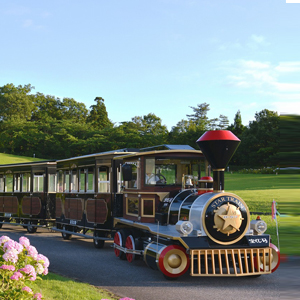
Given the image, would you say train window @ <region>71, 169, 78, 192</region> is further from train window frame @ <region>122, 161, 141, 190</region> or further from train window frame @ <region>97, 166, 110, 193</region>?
train window frame @ <region>122, 161, 141, 190</region>

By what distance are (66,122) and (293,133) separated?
2557 inches

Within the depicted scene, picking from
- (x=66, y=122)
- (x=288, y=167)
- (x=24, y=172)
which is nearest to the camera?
(x=288, y=167)

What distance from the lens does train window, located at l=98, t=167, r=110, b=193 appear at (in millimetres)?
12609

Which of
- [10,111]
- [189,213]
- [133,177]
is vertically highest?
[10,111]

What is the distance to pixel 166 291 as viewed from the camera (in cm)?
720

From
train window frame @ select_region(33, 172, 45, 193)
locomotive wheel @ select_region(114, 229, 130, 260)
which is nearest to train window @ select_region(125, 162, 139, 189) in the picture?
locomotive wheel @ select_region(114, 229, 130, 260)

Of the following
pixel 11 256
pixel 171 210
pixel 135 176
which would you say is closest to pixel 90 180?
pixel 135 176

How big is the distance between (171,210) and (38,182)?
10449mm

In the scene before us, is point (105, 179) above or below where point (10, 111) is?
below

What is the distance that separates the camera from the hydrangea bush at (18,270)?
4734 mm

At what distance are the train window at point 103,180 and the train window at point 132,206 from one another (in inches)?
74.6

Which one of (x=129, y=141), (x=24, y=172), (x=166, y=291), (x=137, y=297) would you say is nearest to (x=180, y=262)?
(x=166, y=291)

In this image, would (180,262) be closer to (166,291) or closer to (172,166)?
(166,291)

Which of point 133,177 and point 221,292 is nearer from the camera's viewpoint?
point 221,292
